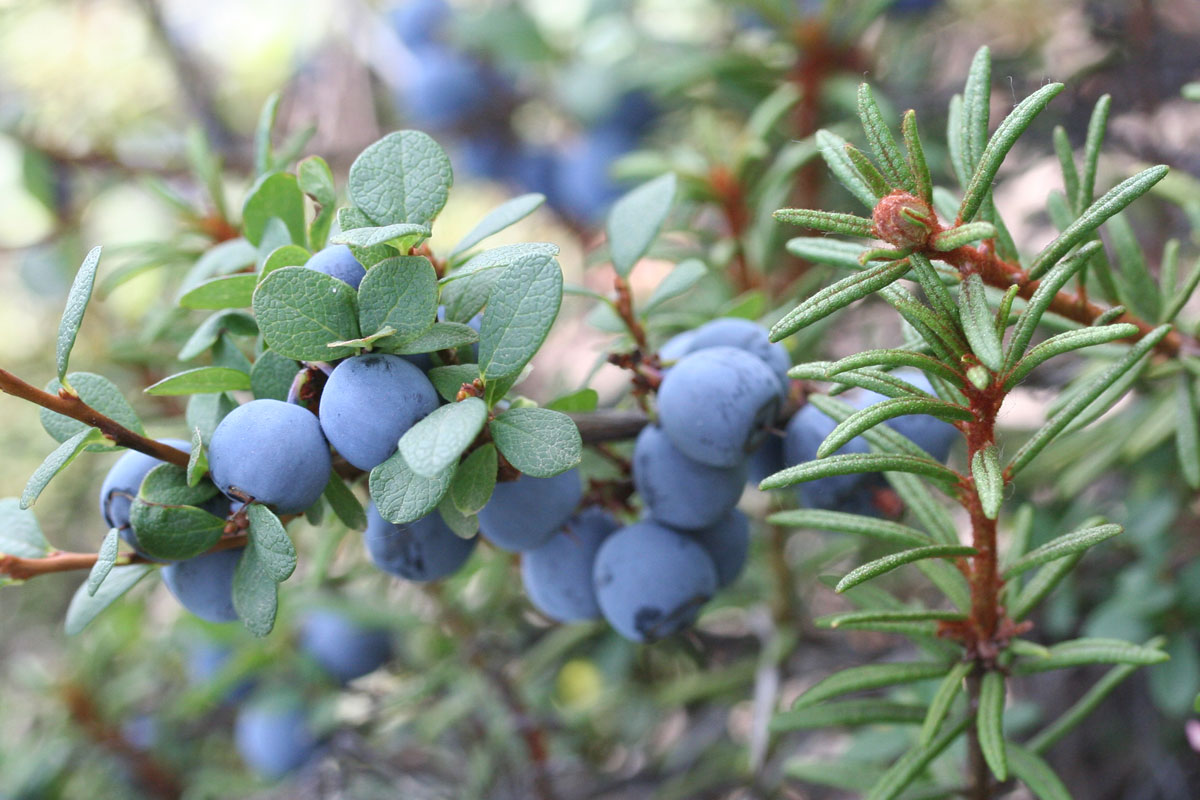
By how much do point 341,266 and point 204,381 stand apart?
129 mm

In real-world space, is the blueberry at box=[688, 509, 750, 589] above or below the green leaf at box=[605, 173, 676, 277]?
below

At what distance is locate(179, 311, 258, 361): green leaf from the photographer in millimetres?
695

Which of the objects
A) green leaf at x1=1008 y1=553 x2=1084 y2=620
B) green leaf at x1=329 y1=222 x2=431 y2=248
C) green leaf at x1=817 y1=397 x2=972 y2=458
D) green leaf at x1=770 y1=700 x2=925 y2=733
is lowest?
green leaf at x1=770 y1=700 x2=925 y2=733

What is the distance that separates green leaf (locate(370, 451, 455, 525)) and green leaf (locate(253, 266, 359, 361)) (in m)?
0.09

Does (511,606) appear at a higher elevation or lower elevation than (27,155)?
lower

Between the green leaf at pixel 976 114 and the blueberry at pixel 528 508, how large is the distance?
35 cm

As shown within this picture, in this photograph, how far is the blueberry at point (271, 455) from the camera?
0.58 meters

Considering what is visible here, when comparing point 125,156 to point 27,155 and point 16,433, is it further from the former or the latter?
point 16,433

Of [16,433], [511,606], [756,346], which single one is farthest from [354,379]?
[16,433]

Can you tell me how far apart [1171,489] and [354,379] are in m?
0.97

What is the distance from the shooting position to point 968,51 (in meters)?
1.73

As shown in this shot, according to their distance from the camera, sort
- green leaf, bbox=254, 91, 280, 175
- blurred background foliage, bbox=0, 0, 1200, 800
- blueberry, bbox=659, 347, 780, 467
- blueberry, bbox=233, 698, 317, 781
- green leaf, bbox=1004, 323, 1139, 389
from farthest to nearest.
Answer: blueberry, bbox=233, 698, 317, 781, blurred background foliage, bbox=0, 0, 1200, 800, green leaf, bbox=254, 91, 280, 175, blueberry, bbox=659, 347, 780, 467, green leaf, bbox=1004, 323, 1139, 389

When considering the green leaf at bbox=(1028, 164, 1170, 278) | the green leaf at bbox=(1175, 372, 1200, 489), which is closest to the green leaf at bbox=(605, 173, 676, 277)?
the green leaf at bbox=(1028, 164, 1170, 278)

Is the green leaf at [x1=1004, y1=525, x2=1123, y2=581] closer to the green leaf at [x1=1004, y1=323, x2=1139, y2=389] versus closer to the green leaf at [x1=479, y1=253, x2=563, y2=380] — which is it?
the green leaf at [x1=1004, y1=323, x2=1139, y2=389]
